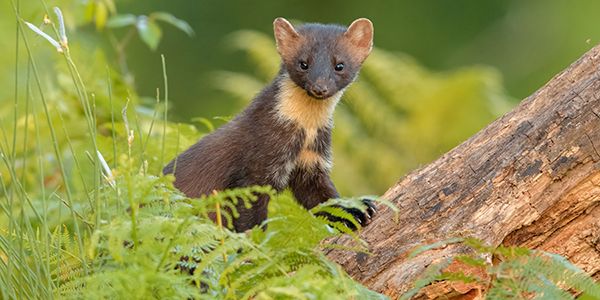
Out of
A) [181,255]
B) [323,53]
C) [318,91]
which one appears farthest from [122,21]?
[181,255]

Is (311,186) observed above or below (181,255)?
above

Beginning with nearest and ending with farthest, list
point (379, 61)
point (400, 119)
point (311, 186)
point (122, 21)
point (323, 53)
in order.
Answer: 1. point (311, 186)
2. point (323, 53)
3. point (122, 21)
4. point (379, 61)
5. point (400, 119)

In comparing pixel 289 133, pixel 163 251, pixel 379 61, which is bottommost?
pixel 163 251

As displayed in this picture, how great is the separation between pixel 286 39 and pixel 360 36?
475 millimetres

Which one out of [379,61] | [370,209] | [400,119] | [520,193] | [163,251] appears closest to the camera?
[163,251]

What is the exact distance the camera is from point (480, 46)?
62.7ft

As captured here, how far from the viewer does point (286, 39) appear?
7.81 m

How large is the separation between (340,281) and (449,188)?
5.00 feet

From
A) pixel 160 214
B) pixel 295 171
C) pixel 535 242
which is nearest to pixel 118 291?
pixel 160 214

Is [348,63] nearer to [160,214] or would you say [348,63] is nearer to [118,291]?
[160,214]

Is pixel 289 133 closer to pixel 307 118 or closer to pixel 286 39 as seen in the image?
pixel 307 118

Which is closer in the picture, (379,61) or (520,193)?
(520,193)

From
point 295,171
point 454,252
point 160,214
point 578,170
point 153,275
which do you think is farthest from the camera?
point 295,171

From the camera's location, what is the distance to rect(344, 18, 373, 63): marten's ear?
7809 millimetres
